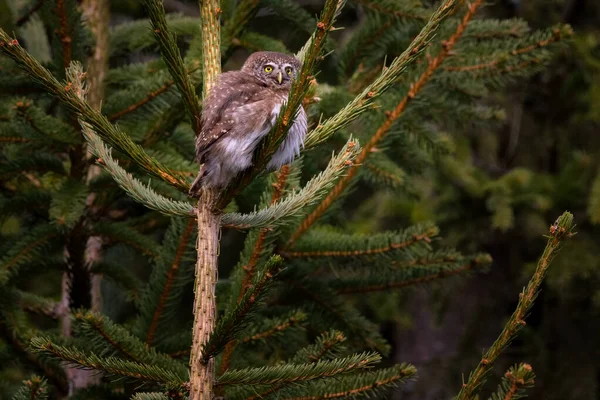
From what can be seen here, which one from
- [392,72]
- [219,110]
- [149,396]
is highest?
[219,110]

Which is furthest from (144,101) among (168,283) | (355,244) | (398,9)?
(398,9)

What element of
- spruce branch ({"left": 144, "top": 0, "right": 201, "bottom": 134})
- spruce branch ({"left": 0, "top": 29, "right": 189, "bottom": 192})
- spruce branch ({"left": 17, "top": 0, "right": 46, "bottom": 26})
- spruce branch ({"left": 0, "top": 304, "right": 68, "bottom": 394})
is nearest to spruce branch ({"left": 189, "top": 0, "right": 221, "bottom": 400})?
spruce branch ({"left": 0, "top": 29, "right": 189, "bottom": 192})

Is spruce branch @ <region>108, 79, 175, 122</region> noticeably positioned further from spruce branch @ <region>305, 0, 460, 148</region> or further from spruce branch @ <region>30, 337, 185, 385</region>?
spruce branch @ <region>30, 337, 185, 385</region>

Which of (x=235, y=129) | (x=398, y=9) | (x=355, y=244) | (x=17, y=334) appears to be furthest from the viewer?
(x=398, y=9)

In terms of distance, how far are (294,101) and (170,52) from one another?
324 mm

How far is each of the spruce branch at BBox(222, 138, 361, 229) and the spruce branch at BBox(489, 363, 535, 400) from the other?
59 centimetres

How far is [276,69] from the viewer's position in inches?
91.4

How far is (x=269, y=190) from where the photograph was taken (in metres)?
2.41

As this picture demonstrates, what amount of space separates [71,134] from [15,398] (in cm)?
105

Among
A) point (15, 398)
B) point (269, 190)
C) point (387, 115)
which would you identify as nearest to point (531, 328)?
point (387, 115)

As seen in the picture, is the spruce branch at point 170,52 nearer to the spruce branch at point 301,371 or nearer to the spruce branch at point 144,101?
the spruce branch at point 301,371

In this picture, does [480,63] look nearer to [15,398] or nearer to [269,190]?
[269,190]

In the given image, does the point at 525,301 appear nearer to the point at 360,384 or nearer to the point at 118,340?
the point at 360,384

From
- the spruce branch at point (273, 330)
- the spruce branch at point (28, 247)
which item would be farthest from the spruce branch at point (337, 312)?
the spruce branch at point (28, 247)
